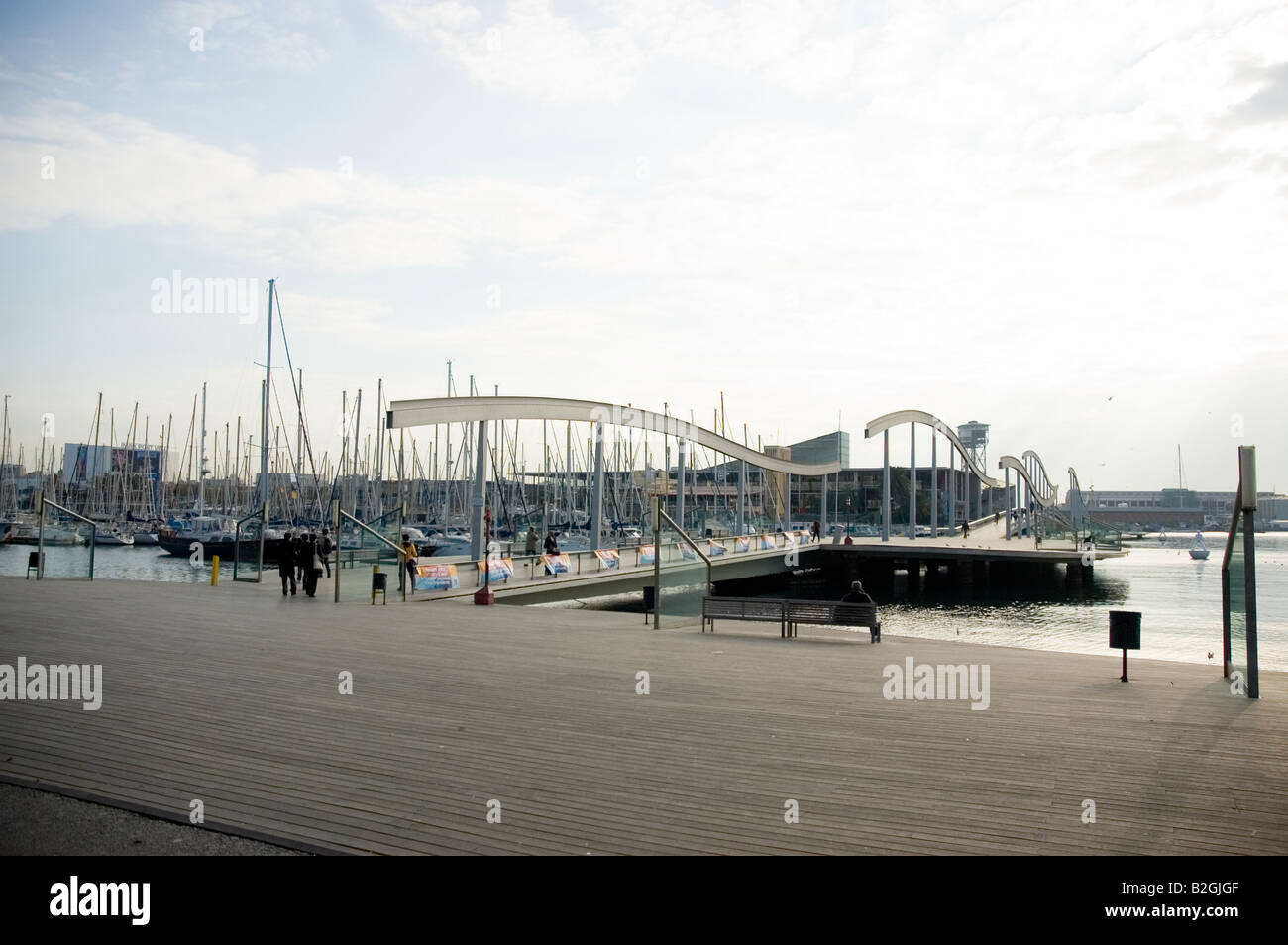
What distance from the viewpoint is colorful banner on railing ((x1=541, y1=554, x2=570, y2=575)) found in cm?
2881

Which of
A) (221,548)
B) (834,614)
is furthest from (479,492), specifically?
(221,548)

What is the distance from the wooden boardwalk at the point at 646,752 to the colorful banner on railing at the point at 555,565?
1570 cm

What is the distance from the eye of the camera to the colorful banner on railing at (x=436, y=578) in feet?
76.6

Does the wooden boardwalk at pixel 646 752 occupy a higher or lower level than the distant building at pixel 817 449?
lower

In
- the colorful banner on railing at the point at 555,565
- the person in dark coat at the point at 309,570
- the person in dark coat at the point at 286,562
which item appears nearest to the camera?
the person in dark coat at the point at 309,570

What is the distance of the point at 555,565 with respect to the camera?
2895 cm

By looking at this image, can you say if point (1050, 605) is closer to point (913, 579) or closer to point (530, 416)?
point (913, 579)

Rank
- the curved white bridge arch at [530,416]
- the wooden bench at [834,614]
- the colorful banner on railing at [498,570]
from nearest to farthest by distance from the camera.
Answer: the wooden bench at [834,614] → the curved white bridge arch at [530,416] → the colorful banner on railing at [498,570]

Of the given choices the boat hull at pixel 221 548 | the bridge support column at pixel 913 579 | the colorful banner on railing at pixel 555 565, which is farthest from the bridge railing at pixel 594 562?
the bridge support column at pixel 913 579

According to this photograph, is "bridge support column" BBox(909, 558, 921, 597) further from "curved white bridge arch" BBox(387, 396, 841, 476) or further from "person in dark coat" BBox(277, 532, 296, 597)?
"person in dark coat" BBox(277, 532, 296, 597)

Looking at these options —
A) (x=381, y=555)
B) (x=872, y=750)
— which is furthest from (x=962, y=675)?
(x=381, y=555)

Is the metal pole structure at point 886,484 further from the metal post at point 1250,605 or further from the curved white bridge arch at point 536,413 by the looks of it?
the metal post at point 1250,605

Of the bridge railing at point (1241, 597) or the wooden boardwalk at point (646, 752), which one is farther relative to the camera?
the bridge railing at point (1241, 597)
